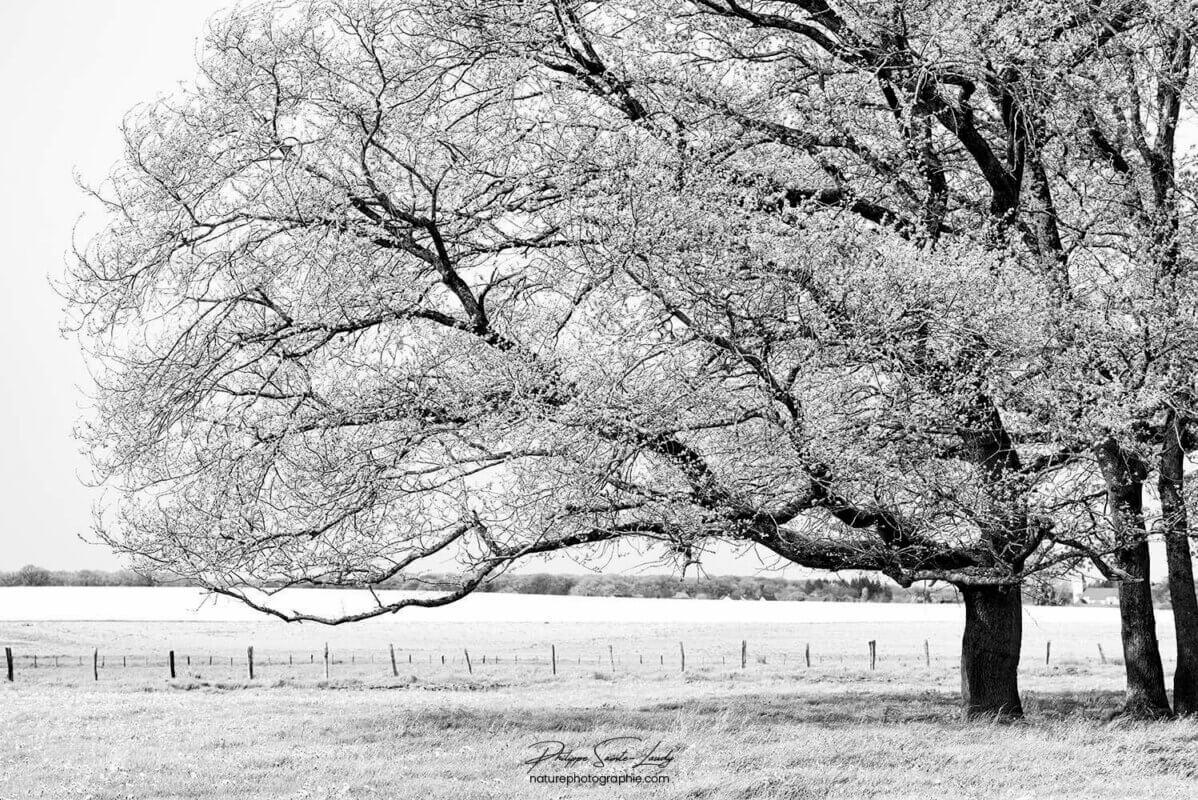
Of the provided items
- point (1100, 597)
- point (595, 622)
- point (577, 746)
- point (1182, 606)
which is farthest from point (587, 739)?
point (1100, 597)

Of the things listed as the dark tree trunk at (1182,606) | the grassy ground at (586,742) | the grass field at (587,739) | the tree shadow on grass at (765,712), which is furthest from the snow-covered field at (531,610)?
the dark tree trunk at (1182,606)

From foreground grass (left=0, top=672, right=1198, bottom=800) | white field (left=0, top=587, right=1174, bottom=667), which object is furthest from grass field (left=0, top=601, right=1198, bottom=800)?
white field (left=0, top=587, right=1174, bottom=667)

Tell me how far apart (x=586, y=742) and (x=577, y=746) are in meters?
0.25

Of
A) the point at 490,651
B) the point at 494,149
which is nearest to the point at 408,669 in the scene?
the point at 490,651

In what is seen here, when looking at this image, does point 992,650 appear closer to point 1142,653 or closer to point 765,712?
point 1142,653

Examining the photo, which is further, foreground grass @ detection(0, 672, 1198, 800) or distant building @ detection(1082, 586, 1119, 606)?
distant building @ detection(1082, 586, 1119, 606)

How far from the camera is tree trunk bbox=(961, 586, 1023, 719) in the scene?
53.3ft

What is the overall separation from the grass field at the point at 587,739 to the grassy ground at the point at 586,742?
0.14 feet

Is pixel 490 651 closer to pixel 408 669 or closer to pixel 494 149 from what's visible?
pixel 408 669

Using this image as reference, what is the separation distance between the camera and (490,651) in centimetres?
4856

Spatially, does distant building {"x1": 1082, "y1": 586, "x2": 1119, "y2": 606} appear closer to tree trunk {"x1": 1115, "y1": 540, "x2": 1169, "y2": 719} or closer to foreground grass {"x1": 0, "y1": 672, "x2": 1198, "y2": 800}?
tree trunk {"x1": 1115, "y1": 540, "x2": 1169, "y2": 719}

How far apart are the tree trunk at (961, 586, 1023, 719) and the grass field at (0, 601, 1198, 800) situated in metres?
0.79

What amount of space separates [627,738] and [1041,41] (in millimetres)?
10287

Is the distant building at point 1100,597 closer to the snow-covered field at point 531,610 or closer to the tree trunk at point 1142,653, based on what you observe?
the snow-covered field at point 531,610
